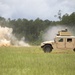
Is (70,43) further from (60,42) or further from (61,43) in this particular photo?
(60,42)

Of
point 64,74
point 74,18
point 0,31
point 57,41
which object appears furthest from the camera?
point 74,18

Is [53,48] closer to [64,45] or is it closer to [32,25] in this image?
[64,45]

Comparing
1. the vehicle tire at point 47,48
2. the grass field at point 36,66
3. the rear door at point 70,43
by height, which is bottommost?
the grass field at point 36,66

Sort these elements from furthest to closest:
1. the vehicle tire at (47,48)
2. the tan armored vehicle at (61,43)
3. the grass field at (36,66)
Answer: the vehicle tire at (47,48) → the tan armored vehicle at (61,43) → the grass field at (36,66)

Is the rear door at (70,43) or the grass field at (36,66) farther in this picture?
the rear door at (70,43)

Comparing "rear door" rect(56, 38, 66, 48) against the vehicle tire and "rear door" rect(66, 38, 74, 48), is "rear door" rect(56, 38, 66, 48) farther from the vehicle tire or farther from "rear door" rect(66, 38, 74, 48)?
the vehicle tire

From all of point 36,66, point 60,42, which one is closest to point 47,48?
point 60,42

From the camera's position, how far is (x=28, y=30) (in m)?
106

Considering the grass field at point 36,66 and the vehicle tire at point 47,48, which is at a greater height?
the vehicle tire at point 47,48

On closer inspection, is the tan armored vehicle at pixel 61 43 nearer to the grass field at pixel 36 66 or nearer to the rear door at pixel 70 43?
the rear door at pixel 70 43

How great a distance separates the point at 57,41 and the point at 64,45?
82 centimetres

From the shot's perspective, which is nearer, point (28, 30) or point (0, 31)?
point (0, 31)

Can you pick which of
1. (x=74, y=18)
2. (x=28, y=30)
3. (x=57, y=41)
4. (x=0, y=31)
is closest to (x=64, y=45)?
(x=57, y=41)

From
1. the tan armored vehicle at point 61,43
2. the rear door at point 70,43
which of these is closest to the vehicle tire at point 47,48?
the tan armored vehicle at point 61,43
